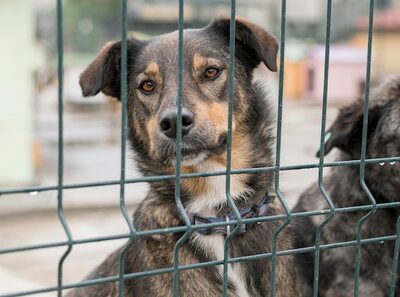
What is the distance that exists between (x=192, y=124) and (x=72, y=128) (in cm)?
1457

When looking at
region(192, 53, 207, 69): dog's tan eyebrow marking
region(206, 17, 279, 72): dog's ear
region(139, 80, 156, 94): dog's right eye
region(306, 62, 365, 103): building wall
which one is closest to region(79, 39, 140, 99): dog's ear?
region(139, 80, 156, 94): dog's right eye

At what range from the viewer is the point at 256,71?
11.3 feet

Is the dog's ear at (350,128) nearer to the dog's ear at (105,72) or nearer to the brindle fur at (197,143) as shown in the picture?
the brindle fur at (197,143)

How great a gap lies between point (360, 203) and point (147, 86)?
1.25 meters

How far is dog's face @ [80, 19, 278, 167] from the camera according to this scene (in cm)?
287

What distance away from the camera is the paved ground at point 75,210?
680 cm

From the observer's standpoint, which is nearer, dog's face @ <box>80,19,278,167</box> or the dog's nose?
the dog's nose

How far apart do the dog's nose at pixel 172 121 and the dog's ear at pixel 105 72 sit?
38 cm

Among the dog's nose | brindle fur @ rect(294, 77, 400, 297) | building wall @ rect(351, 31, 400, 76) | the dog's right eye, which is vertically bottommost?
brindle fur @ rect(294, 77, 400, 297)

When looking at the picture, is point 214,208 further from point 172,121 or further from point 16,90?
point 16,90

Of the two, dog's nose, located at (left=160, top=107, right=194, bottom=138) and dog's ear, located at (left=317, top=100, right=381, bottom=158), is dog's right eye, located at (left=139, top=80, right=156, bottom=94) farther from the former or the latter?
dog's ear, located at (left=317, top=100, right=381, bottom=158)

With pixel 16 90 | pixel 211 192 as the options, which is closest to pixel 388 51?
pixel 16 90

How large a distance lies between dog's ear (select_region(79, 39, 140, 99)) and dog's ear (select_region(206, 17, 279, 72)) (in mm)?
503

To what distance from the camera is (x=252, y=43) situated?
3.10 m
